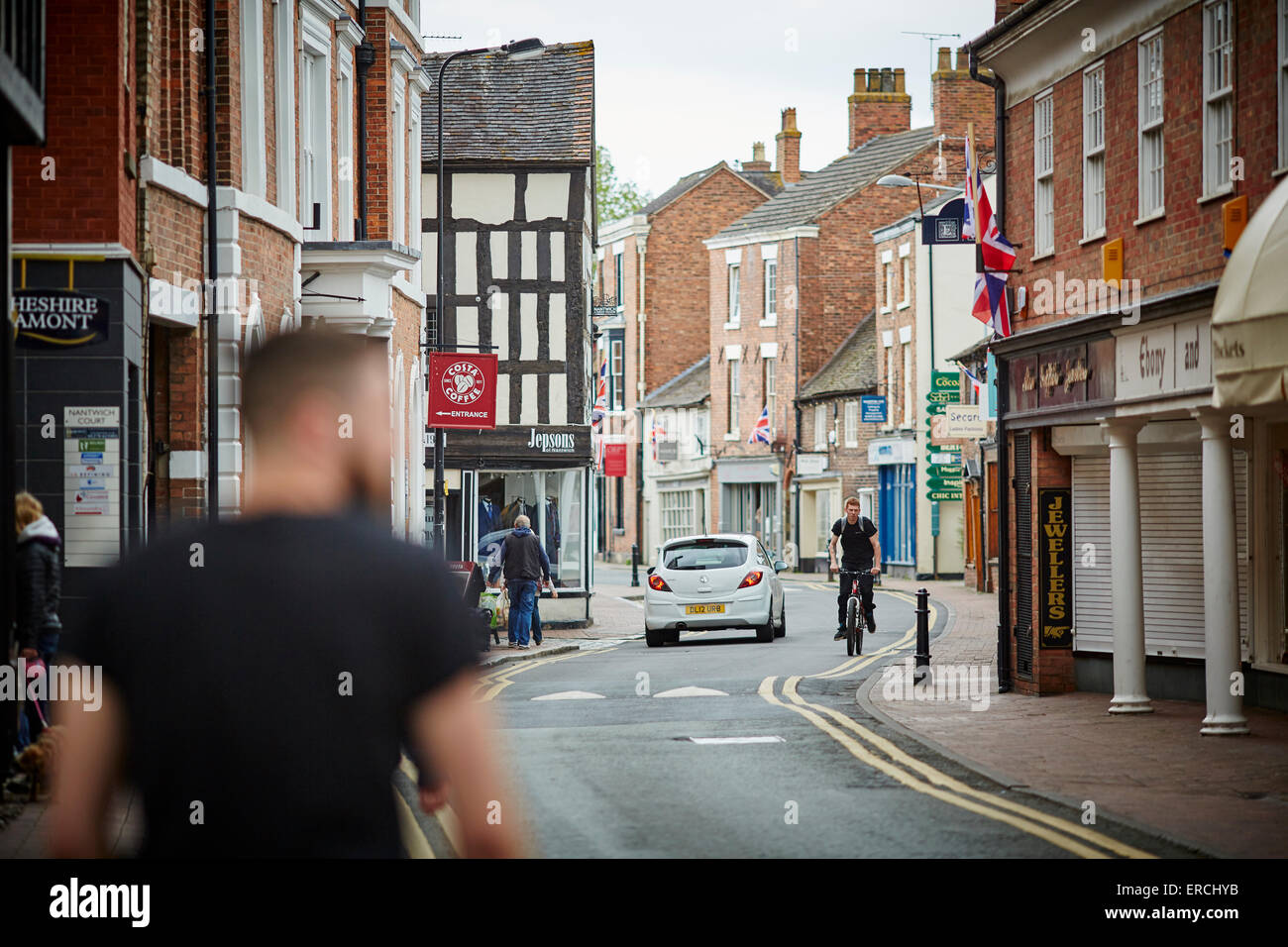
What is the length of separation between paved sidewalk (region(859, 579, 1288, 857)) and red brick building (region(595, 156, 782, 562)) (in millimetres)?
53216

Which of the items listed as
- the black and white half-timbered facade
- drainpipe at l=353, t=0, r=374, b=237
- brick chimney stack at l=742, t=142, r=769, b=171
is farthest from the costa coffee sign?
brick chimney stack at l=742, t=142, r=769, b=171

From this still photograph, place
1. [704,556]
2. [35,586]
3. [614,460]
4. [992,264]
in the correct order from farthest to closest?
[614,460]
[704,556]
[992,264]
[35,586]

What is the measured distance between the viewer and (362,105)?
79.9 ft

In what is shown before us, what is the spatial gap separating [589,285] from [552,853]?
35.4 meters

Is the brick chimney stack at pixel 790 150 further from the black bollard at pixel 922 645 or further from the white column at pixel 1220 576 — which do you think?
the white column at pixel 1220 576

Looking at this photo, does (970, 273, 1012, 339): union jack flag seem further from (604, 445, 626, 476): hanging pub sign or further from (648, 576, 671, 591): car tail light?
(604, 445, 626, 476): hanging pub sign

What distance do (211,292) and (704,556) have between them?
11608 mm

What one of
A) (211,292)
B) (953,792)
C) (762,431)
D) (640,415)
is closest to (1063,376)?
(953,792)

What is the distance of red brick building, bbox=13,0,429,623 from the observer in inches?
514

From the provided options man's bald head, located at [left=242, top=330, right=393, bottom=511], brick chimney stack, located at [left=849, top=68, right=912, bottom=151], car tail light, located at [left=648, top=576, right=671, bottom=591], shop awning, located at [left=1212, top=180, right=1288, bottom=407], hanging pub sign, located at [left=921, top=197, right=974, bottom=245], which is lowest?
car tail light, located at [left=648, top=576, right=671, bottom=591]

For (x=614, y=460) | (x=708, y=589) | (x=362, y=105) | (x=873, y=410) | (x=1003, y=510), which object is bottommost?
(x=708, y=589)

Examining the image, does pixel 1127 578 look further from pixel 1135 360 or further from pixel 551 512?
pixel 551 512
